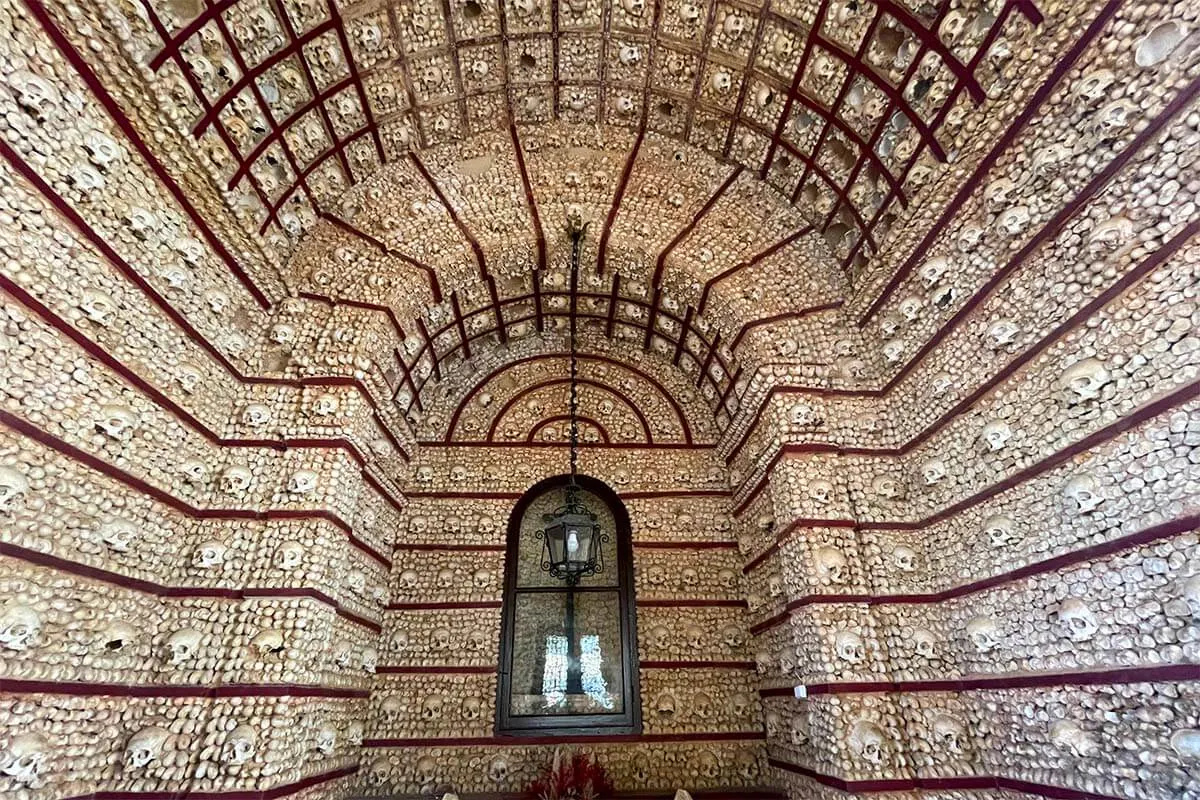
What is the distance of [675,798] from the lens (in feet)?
16.3

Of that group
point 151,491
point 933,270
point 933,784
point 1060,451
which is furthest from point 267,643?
point 933,270

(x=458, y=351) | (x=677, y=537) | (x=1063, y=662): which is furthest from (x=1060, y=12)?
(x=458, y=351)

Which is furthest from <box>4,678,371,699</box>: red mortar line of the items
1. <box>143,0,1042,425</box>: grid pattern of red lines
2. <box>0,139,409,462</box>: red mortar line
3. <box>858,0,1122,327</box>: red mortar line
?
<box>858,0,1122,327</box>: red mortar line

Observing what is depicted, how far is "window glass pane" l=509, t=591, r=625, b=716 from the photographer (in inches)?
232

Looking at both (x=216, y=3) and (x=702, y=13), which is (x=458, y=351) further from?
(x=702, y=13)

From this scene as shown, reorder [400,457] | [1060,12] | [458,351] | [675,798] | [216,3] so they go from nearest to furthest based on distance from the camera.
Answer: [1060,12]
[216,3]
[675,798]
[400,457]
[458,351]

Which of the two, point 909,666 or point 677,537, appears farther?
point 677,537

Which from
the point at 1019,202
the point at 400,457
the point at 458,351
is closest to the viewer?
the point at 1019,202

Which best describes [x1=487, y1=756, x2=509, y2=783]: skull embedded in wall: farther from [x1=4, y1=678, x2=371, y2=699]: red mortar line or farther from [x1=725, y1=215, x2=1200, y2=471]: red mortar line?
[x1=725, y1=215, x2=1200, y2=471]: red mortar line

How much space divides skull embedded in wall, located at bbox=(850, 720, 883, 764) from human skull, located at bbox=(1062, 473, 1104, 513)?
2.11m

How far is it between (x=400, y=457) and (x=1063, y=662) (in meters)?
6.00

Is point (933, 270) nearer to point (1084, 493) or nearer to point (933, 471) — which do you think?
point (933, 471)

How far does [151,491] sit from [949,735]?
6.00 metres

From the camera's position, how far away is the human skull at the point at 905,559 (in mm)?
4430
